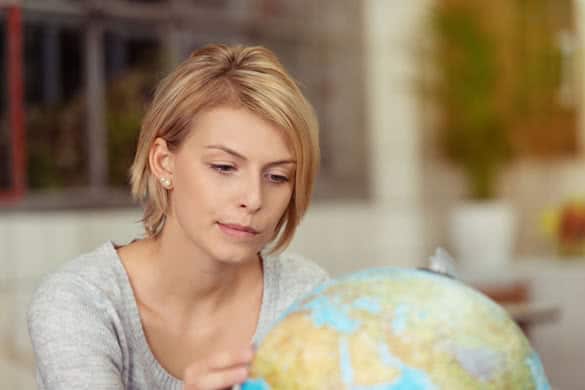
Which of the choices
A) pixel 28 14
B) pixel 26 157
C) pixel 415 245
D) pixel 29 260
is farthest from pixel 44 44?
pixel 415 245

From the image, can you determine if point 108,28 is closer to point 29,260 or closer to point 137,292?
point 29,260

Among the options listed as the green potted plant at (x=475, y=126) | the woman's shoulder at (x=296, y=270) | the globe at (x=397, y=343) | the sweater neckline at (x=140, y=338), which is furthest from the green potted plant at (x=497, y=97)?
the globe at (x=397, y=343)

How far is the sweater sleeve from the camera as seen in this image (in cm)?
136

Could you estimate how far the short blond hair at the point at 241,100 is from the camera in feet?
4.62

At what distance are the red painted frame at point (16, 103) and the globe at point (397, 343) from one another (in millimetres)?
3591

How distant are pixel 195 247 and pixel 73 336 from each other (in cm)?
29

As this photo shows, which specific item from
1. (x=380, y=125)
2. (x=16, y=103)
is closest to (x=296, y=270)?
(x=16, y=103)

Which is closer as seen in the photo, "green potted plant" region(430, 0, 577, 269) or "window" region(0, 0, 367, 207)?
"window" region(0, 0, 367, 207)

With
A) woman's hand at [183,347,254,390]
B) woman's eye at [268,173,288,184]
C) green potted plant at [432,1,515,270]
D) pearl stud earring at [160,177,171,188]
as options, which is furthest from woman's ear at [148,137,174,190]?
green potted plant at [432,1,515,270]

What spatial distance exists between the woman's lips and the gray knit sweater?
0.17 metres

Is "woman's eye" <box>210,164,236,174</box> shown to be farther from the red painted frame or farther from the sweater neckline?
the red painted frame

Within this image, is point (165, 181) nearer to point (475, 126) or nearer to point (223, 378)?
point (223, 378)

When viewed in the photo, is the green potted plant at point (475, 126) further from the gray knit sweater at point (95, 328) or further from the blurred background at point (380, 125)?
the gray knit sweater at point (95, 328)

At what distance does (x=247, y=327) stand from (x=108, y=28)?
349 cm
